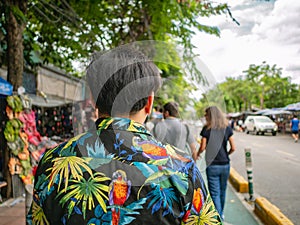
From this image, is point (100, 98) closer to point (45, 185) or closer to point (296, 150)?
point (45, 185)

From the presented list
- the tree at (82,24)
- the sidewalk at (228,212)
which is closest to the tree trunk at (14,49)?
the tree at (82,24)

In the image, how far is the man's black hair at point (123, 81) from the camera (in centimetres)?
99

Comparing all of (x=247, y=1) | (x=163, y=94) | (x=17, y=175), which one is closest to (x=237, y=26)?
(x=247, y=1)

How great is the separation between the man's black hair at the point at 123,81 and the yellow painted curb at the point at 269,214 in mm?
2812

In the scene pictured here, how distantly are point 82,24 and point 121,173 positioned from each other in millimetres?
4836

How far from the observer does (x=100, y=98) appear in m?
1.02

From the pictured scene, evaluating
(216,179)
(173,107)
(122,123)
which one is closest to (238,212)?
(216,179)

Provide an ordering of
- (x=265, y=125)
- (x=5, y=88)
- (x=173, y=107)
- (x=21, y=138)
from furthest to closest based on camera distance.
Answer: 1. (x=21, y=138)
2. (x=5, y=88)
3. (x=265, y=125)
4. (x=173, y=107)

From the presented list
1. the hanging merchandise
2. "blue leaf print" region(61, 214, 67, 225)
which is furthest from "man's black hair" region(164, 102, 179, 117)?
the hanging merchandise

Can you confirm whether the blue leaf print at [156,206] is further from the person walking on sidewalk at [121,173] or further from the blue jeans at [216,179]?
the blue jeans at [216,179]

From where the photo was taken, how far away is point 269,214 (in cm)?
355

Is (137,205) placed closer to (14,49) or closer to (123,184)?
(123,184)

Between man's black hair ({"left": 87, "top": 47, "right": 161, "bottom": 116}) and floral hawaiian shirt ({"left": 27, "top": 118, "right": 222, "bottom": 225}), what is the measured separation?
0.22 feet

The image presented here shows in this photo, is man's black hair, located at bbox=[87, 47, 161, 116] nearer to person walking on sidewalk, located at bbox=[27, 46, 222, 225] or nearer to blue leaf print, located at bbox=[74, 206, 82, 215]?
person walking on sidewalk, located at bbox=[27, 46, 222, 225]
